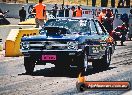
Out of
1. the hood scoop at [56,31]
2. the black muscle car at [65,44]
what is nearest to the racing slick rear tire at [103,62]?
A: the black muscle car at [65,44]

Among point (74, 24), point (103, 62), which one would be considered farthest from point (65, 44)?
point (103, 62)

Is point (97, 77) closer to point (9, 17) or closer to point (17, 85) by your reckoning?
point (17, 85)

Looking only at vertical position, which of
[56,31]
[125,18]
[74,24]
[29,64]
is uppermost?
[74,24]

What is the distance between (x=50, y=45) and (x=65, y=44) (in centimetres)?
41

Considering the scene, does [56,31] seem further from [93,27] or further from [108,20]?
[108,20]

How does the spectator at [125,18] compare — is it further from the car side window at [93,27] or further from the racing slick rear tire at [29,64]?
the racing slick rear tire at [29,64]

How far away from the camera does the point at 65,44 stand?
12.4 m

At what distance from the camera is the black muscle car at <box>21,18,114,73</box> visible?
12367mm

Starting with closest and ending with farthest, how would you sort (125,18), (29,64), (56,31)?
(29,64) < (56,31) < (125,18)

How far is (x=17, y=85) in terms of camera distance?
421 inches

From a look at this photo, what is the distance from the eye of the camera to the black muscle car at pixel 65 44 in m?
12.4

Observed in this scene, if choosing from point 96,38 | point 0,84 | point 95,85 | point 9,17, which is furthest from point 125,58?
point 9,17

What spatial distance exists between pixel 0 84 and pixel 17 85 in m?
0.47

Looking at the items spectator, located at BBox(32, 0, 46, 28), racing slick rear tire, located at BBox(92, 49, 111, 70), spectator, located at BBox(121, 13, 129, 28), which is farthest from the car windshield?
spectator, located at BBox(121, 13, 129, 28)
